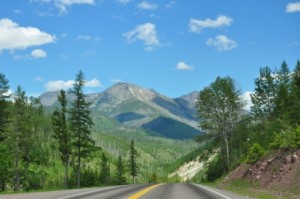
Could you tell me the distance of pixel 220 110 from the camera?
57.0 m

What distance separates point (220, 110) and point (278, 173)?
29527 millimetres

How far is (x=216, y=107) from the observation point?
56938 millimetres

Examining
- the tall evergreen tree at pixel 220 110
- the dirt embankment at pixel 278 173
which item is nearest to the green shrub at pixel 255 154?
the dirt embankment at pixel 278 173

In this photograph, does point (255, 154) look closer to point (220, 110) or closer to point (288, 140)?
point (288, 140)

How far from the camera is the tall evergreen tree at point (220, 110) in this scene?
2219 inches

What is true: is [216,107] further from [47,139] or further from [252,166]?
[47,139]

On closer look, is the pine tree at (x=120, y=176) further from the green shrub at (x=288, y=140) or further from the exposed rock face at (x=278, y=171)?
the green shrub at (x=288, y=140)

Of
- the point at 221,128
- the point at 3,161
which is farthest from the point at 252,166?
the point at 3,161

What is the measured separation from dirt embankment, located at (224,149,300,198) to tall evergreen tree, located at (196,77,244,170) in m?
21.0

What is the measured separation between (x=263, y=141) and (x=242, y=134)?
49.6 feet

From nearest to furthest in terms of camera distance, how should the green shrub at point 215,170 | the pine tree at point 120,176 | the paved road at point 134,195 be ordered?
the paved road at point 134,195 < the green shrub at point 215,170 < the pine tree at point 120,176

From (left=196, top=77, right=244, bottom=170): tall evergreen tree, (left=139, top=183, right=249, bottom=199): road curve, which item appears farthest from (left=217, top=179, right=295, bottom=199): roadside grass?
(left=196, top=77, right=244, bottom=170): tall evergreen tree

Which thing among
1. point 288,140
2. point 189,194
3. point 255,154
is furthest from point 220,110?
point 189,194

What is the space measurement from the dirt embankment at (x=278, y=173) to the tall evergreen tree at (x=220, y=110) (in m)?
21.0
